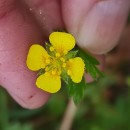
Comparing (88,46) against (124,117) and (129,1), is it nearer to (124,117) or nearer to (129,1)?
(129,1)

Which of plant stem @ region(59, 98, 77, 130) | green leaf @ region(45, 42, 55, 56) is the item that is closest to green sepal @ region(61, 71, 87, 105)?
green leaf @ region(45, 42, 55, 56)

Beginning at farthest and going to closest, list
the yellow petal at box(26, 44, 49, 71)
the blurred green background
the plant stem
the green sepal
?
the blurred green background < the plant stem < the green sepal < the yellow petal at box(26, 44, 49, 71)

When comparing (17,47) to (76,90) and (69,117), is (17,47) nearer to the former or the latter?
(76,90)

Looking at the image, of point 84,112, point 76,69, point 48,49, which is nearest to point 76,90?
point 76,69

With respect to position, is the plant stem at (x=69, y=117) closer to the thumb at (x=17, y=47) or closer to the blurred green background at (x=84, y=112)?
the blurred green background at (x=84, y=112)

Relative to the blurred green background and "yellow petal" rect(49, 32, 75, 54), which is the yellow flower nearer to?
"yellow petal" rect(49, 32, 75, 54)

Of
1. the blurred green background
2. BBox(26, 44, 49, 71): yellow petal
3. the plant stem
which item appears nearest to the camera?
BBox(26, 44, 49, 71): yellow petal

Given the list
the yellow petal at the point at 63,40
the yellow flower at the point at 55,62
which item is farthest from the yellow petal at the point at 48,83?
the yellow petal at the point at 63,40
